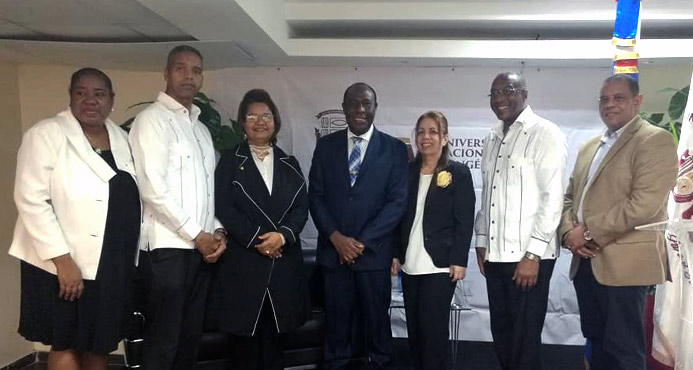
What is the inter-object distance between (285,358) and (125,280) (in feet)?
3.49

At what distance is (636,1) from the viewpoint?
250 cm

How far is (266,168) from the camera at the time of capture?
246cm

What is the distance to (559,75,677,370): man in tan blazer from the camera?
2145 mm

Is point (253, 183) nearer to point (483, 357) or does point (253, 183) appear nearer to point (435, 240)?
point (435, 240)

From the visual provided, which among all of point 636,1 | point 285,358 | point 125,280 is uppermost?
point 636,1

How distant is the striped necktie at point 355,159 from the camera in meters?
2.62

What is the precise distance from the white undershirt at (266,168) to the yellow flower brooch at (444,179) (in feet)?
2.76

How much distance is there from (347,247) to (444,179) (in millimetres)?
598

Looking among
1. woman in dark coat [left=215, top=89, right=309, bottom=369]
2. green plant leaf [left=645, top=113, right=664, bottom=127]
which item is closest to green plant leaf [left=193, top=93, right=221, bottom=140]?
woman in dark coat [left=215, top=89, right=309, bottom=369]

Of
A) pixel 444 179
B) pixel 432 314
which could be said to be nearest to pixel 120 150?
pixel 444 179

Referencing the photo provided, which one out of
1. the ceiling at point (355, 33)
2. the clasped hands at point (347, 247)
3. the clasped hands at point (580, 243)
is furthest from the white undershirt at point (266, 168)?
the clasped hands at point (580, 243)

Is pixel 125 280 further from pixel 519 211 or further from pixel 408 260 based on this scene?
pixel 519 211

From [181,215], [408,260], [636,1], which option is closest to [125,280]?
[181,215]

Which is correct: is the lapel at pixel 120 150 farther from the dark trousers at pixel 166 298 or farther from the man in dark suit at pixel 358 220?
the man in dark suit at pixel 358 220
